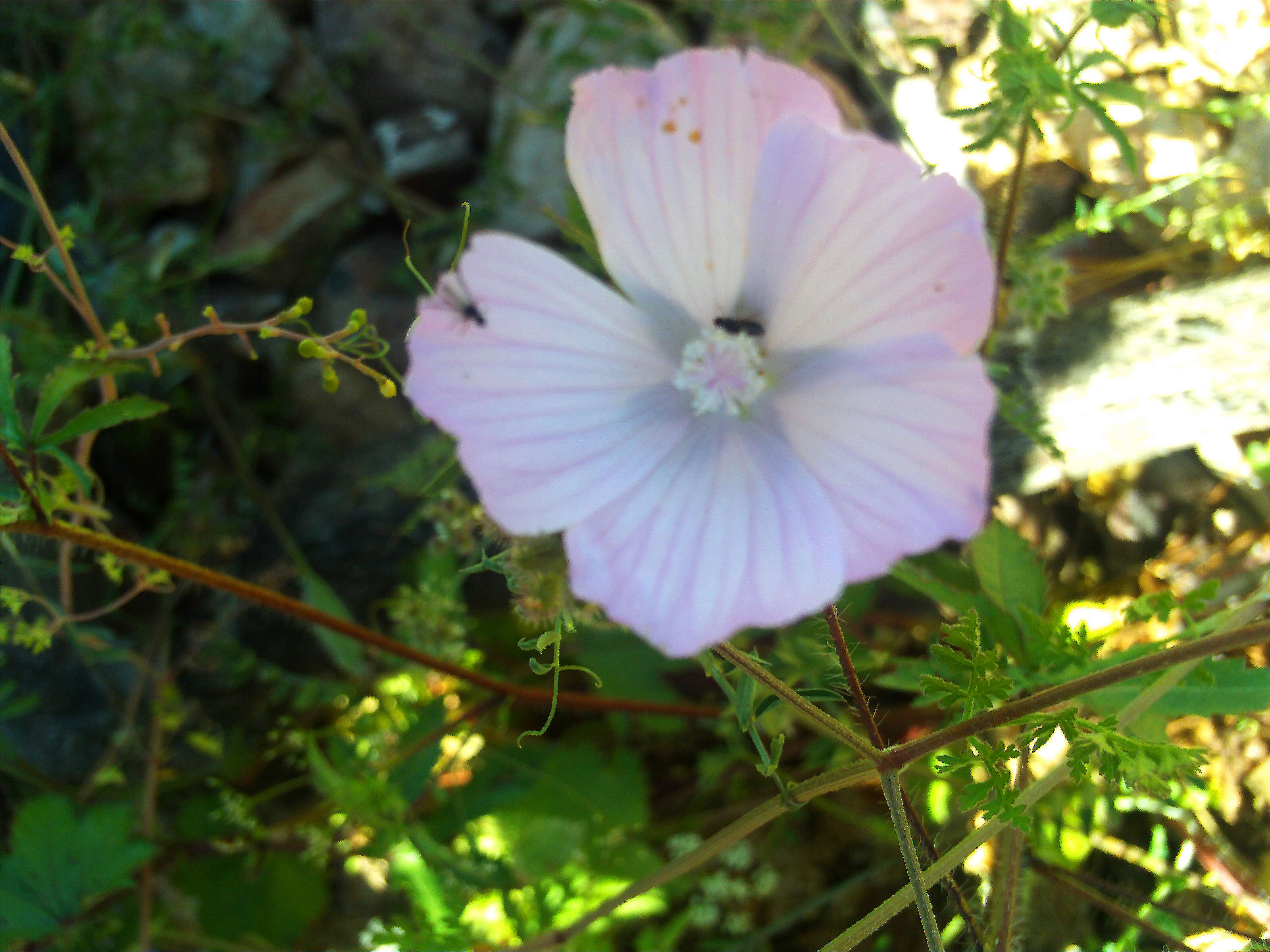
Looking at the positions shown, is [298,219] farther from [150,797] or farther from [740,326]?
[740,326]

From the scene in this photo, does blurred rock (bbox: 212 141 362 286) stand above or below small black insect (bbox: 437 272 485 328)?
below

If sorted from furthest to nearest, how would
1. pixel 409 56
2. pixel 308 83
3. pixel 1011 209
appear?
pixel 409 56 → pixel 308 83 → pixel 1011 209

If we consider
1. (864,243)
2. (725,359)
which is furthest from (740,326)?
(864,243)

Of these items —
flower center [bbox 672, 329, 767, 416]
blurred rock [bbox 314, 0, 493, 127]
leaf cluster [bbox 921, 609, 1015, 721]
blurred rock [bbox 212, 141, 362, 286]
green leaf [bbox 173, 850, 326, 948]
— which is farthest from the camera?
blurred rock [bbox 314, 0, 493, 127]

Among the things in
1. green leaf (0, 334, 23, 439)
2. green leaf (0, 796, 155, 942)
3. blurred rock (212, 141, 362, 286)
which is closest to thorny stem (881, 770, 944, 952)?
green leaf (0, 334, 23, 439)

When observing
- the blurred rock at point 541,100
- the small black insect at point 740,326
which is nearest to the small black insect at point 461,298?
the small black insect at point 740,326

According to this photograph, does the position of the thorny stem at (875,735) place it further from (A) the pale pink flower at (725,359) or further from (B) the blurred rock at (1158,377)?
(B) the blurred rock at (1158,377)

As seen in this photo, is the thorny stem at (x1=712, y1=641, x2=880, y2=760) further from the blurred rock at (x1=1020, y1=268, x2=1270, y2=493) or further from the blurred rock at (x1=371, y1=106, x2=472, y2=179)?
the blurred rock at (x1=371, y1=106, x2=472, y2=179)

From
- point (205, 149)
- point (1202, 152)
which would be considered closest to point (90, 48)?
point (205, 149)
